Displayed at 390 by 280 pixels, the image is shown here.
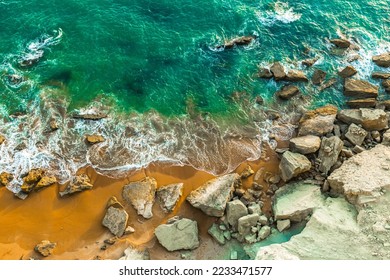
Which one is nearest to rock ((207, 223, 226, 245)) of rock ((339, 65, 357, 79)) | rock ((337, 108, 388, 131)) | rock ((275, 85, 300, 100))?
rock ((275, 85, 300, 100))

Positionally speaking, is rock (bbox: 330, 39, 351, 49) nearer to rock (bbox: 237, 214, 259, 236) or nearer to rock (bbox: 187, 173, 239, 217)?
rock (bbox: 187, 173, 239, 217)

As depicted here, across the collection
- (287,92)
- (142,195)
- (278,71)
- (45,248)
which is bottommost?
(45,248)

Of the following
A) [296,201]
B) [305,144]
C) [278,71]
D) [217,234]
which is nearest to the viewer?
[217,234]

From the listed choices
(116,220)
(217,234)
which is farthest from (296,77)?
(116,220)

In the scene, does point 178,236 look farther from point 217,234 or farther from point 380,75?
point 380,75

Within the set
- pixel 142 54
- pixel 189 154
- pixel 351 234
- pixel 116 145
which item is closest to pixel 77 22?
pixel 142 54

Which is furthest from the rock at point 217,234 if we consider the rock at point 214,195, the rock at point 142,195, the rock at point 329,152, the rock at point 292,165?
the rock at point 329,152
